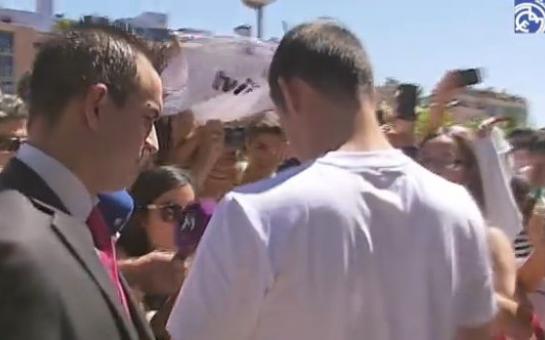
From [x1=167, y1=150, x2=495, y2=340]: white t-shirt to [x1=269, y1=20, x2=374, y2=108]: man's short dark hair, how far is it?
15 cm

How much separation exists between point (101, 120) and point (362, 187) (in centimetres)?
57

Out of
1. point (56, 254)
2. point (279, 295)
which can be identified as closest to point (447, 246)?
point (279, 295)

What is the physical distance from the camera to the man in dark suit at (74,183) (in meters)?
1.45

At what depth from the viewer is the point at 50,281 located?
146cm

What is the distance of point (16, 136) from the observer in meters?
4.19

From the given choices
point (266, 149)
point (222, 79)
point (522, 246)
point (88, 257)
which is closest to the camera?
point (88, 257)

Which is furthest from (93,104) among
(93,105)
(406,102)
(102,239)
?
(406,102)

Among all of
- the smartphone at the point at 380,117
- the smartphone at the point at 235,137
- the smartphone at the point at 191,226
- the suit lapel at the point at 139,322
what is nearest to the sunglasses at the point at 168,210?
the smartphone at the point at 191,226

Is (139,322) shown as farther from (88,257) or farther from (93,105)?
(93,105)

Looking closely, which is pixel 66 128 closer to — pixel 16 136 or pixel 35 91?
pixel 35 91

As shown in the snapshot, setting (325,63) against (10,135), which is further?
(10,135)

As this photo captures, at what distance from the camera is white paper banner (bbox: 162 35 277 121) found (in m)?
4.73

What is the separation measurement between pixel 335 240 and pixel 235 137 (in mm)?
2921

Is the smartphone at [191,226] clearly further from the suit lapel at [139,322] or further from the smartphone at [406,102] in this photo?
the smartphone at [406,102]
